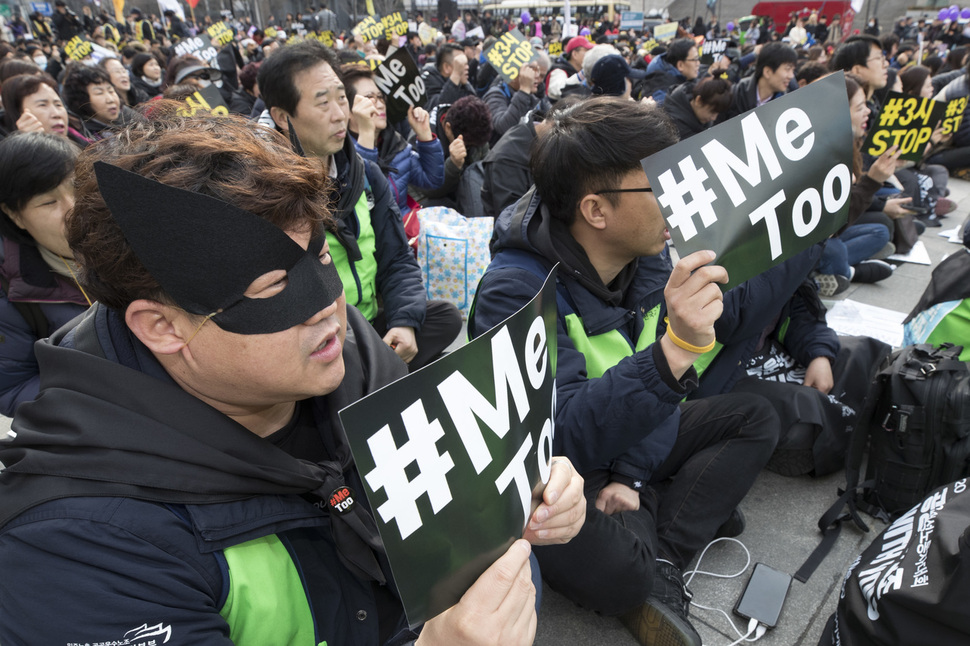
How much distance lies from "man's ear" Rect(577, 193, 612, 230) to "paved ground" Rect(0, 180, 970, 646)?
1.38m

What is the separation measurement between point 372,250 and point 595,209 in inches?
53.5

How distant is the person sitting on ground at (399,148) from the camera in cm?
413

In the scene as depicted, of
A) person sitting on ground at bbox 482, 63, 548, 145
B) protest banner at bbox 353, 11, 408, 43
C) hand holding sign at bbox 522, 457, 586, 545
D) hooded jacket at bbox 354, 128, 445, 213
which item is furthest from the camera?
protest banner at bbox 353, 11, 408, 43

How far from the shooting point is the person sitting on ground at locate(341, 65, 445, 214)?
163 inches

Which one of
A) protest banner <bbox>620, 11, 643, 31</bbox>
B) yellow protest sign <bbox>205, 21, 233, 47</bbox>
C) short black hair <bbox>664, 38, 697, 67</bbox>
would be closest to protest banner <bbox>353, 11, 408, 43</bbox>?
yellow protest sign <bbox>205, 21, 233, 47</bbox>

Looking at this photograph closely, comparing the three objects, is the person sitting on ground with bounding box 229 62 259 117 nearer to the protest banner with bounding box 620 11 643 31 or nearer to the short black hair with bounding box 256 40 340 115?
the short black hair with bounding box 256 40 340 115

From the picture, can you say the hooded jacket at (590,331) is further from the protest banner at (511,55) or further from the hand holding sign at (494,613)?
the protest banner at (511,55)

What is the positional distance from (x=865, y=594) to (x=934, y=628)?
0.70ft

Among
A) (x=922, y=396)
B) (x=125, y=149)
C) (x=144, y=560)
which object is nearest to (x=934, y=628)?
(x=922, y=396)

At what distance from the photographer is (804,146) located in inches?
69.9

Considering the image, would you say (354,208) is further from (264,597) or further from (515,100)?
(515,100)

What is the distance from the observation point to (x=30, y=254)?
2.26m

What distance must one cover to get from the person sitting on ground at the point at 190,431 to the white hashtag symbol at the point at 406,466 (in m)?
0.21

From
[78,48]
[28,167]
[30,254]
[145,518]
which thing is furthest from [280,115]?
[78,48]
